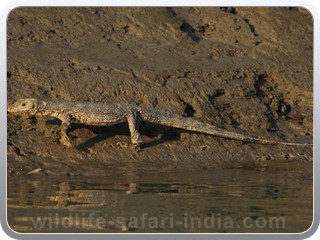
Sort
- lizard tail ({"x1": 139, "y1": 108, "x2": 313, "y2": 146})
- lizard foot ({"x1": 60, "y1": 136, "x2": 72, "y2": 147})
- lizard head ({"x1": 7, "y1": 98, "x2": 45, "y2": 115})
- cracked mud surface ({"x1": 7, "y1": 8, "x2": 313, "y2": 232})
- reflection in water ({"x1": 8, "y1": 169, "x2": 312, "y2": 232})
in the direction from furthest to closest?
lizard tail ({"x1": 139, "y1": 108, "x2": 313, "y2": 146}) < lizard head ({"x1": 7, "y1": 98, "x2": 45, "y2": 115}) < cracked mud surface ({"x1": 7, "y1": 8, "x2": 313, "y2": 232}) < lizard foot ({"x1": 60, "y1": 136, "x2": 72, "y2": 147}) < reflection in water ({"x1": 8, "y1": 169, "x2": 312, "y2": 232})

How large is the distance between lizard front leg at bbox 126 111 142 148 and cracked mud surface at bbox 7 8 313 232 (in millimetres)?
163

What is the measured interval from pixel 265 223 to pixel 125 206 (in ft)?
5.40

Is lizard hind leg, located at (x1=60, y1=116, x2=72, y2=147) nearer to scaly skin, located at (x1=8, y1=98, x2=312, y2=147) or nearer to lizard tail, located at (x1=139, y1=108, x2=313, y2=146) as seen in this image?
scaly skin, located at (x1=8, y1=98, x2=312, y2=147)

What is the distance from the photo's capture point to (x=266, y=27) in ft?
54.2

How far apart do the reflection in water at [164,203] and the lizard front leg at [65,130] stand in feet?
3.67

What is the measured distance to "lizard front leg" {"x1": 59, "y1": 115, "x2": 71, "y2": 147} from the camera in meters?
12.7

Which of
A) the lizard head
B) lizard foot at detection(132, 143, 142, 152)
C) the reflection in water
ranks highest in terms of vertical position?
the lizard head

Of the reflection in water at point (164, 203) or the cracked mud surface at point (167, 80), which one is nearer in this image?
the reflection in water at point (164, 203)

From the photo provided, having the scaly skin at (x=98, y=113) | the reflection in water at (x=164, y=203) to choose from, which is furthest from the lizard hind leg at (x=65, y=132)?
the reflection in water at (x=164, y=203)

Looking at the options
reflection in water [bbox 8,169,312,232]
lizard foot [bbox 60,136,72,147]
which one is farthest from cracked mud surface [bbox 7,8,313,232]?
reflection in water [bbox 8,169,312,232]

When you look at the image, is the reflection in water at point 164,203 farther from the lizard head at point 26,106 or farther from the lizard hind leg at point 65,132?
the lizard head at point 26,106

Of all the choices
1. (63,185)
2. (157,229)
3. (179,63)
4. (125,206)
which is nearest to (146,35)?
(179,63)

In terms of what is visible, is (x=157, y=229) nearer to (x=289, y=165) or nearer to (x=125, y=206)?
(x=125, y=206)

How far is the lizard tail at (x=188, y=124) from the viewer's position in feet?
43.4
